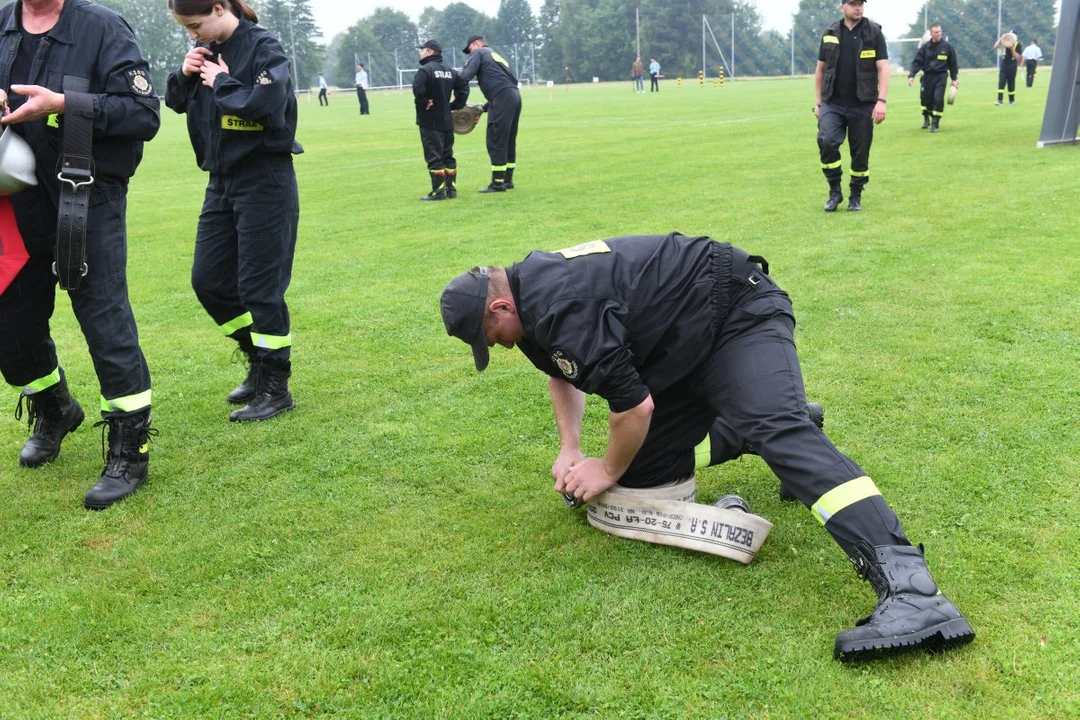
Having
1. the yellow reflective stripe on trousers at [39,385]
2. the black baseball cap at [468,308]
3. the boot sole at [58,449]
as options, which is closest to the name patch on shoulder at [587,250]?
A: the black baseball cap at [468,308]

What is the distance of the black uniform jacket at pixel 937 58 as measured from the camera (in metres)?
17.2

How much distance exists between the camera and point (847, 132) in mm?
9969

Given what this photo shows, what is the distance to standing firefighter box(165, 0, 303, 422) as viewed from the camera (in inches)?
172

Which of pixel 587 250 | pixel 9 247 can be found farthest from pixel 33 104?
pixel 587 250

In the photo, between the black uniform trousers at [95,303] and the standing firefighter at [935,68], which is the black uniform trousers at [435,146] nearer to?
the black uniform trousers at [95,303]

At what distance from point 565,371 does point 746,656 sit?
40.1 inches

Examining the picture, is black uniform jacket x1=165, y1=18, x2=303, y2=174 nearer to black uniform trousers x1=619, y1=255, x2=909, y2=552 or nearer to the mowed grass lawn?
the mowed grass lawn

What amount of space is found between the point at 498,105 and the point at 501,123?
1.11 feet

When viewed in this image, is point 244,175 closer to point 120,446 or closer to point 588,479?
point 120,446

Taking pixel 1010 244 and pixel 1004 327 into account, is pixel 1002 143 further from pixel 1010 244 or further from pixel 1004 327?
pixel 1004 327

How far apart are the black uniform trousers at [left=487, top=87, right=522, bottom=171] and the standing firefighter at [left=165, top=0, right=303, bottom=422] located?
8.57 metres

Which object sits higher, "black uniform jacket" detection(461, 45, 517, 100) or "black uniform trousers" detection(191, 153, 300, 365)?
"black uniform jacket" detection(461, 45, 517, 100)

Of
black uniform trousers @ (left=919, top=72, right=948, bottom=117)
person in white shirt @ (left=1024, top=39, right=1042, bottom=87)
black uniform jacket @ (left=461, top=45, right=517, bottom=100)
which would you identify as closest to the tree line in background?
person in white shirt @ (left=1024, top=39, right=1042, bottom=87)

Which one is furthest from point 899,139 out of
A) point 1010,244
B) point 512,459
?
point 512,459
